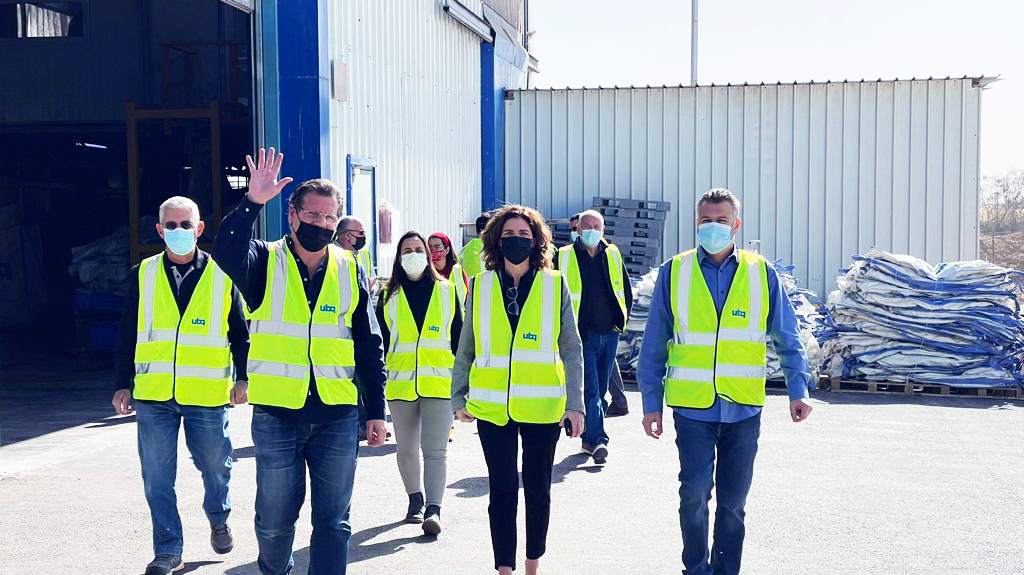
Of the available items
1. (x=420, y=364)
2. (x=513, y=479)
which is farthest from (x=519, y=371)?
(x=420, y=364)

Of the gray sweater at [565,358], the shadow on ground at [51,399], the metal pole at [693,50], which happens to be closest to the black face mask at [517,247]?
the gray sweater at [565,358]

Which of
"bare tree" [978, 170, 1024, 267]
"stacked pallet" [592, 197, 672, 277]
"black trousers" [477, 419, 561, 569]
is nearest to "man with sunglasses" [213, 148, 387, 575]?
"black trousers" [477, 419, 561, 569]

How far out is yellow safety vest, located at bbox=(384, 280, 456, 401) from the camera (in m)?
7.43

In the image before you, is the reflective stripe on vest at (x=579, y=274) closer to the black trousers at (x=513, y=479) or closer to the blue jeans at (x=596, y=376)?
the blue jeans at (x=596, y=376)

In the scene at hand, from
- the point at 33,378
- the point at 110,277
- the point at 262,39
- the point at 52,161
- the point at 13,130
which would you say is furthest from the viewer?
the point at 52,161

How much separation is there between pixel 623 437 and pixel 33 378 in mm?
9005

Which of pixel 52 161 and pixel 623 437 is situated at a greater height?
pixel 52 161

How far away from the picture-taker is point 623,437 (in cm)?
1063

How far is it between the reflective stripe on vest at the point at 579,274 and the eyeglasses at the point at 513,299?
3478 mm

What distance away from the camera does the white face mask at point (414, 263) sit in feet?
24.8

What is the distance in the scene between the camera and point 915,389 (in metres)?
13.9

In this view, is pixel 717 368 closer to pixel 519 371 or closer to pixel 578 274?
pixel 519 371

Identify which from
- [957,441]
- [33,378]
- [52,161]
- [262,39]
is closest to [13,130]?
[52,161]

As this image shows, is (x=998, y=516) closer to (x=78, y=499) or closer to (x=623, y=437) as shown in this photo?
(x=623, y=437)
